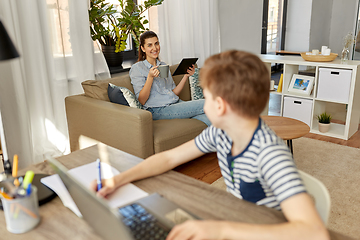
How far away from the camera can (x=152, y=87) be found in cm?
286

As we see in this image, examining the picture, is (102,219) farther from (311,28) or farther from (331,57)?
(311,28)

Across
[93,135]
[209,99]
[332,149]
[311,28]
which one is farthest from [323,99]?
[311,28]

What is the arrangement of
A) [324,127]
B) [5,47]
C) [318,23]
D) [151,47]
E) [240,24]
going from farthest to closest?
[318,23] → [240,24] → [324,127] → [151,47] → [5,47]

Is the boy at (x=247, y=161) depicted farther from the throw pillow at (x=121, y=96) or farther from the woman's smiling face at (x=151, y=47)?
the woman's smiling face at (x=151, y=47)

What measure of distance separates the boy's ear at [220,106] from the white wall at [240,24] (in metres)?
3.89

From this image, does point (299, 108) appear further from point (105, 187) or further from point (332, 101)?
point (105, 187)

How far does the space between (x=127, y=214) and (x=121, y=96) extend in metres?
1.82

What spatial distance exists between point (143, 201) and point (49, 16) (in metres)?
2.23

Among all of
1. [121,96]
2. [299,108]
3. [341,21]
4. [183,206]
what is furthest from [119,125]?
[341,21]

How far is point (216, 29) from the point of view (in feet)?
14.2

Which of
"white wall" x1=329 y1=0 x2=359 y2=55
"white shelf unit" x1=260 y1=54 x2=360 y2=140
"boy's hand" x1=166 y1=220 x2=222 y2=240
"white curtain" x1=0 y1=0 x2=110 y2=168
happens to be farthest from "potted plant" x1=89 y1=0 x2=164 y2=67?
"white wall" x1=329 y1=0 x2=359 y2=55

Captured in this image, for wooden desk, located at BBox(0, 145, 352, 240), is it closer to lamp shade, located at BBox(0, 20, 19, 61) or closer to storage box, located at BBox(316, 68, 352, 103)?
lamp shade, located at BBox(0, 20, 19, 61)

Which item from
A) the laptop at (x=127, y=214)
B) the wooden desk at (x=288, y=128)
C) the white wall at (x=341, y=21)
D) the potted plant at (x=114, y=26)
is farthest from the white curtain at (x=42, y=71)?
the white wall at (x=341, y=21)

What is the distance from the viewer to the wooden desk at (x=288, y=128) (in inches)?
90.4
